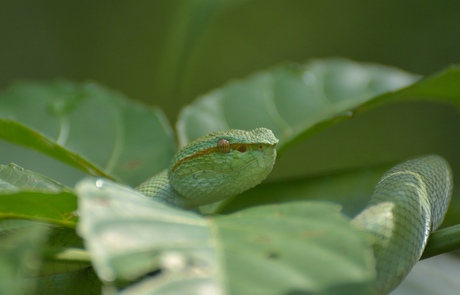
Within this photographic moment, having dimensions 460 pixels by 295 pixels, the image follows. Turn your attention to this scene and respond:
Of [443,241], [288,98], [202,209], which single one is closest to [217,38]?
[288,98]

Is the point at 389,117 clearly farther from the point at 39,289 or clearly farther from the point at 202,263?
the point at 202,263

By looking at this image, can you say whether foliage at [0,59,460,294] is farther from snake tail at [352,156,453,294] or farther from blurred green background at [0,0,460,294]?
blurred green background at [0,0,460,294]

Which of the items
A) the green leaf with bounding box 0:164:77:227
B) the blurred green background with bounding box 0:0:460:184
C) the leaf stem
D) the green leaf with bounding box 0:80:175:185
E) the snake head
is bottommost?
the leaf stem

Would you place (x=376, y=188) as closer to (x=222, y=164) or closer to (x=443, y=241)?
(x=443, y=241)

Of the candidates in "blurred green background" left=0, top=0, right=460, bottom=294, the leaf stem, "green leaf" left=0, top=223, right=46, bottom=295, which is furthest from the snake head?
"blurred green background" left=0, top=0, right=460, bottom=294

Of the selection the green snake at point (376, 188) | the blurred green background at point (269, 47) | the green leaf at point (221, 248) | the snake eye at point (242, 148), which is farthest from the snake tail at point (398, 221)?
the blurred green background at point (269, 47)

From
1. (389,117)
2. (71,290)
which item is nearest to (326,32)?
(389,117)

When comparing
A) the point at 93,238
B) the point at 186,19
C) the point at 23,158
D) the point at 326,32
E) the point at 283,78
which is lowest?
the point at 93,238
